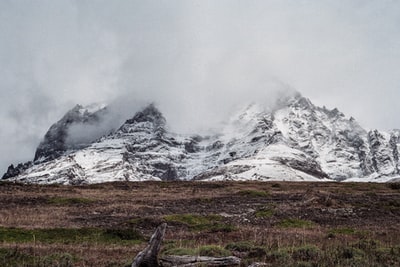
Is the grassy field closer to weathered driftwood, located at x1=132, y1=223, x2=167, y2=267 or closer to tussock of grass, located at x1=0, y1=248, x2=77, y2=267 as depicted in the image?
tussock of grass, located at x1=0, y1=248, x2=77, y2=267

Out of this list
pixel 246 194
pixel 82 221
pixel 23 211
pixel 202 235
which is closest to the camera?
pixel 202 235

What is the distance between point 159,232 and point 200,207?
92.4ft

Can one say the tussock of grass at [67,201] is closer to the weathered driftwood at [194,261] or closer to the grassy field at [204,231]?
the grassy field at [204,231]

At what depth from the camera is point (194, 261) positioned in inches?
604

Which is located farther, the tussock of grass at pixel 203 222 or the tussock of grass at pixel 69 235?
the tussock of grass at pixel 203 222

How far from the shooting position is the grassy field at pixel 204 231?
1750 cm

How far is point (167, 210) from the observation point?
131 ft

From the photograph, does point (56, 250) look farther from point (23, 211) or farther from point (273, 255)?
point (23, 211)

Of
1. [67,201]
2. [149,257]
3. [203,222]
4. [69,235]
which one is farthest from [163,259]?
[67,201]

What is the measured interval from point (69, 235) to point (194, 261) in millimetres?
11603

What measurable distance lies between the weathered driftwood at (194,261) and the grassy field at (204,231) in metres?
0.55

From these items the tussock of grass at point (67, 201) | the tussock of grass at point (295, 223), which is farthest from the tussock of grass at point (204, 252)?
the tussock of grass at point (67, 201)

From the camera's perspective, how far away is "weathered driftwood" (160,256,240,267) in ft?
49.0

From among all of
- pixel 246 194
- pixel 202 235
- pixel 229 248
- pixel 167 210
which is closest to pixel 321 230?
pixel 202 235
